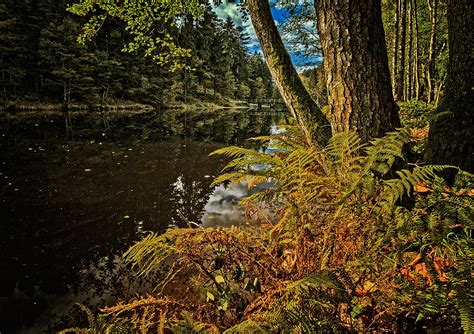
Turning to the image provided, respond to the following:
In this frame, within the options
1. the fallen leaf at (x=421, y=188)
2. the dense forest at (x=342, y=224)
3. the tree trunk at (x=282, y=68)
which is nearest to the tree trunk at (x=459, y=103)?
the dense forest at (x=342, y=224)

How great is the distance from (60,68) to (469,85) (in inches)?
1208

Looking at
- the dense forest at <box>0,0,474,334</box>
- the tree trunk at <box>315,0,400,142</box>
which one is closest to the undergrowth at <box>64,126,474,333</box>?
the dense forest at <box>0,0,474,334</box>

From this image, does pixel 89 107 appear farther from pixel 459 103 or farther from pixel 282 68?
pixel 459 103

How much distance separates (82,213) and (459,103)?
17.7 feet

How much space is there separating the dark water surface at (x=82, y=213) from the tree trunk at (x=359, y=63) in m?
2.73

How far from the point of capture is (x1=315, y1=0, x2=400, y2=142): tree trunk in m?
2.08

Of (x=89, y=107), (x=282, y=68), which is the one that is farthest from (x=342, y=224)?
(x=89, y=107)

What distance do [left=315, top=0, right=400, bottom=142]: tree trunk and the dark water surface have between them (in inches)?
108

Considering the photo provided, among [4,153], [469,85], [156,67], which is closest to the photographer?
[469,85]

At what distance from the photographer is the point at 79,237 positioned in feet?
13.5

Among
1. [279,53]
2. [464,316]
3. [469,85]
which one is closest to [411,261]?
[464,316]

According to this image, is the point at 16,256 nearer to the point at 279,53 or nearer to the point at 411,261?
the point at 279,53

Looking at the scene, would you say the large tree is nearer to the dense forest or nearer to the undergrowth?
the dense forest

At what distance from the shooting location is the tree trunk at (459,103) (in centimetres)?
220
